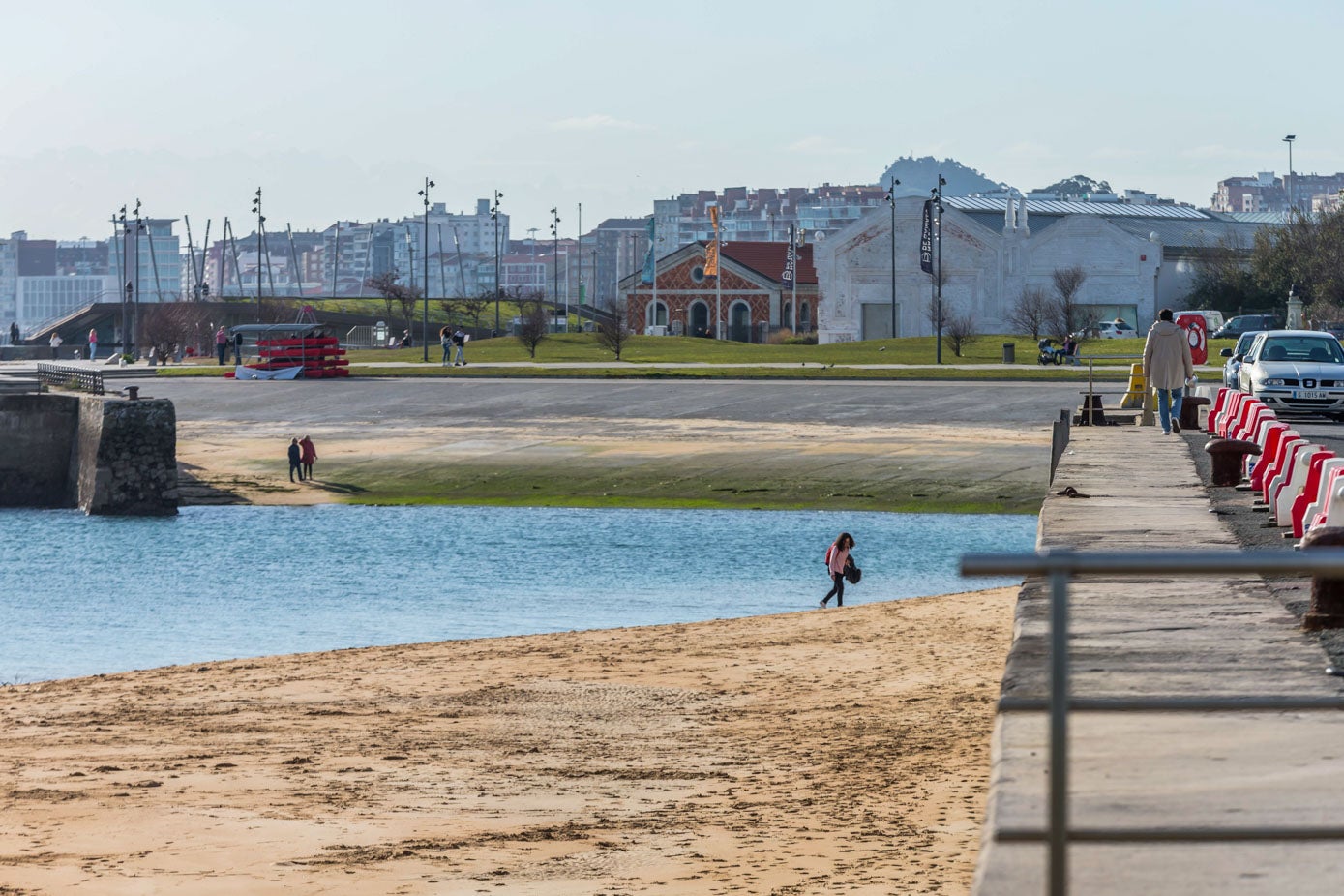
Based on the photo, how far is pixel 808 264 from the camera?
4412 inches

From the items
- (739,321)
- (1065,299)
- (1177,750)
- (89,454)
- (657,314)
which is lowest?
(89,454)

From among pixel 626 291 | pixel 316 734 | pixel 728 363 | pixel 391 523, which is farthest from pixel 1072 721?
pixel 626 291

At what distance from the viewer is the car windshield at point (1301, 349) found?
33250 millimetres

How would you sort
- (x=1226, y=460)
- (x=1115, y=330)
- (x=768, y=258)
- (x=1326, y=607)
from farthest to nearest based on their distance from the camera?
(x=768, y=258) < (x=1115, y=330) < (x=1226, y=460) < (x=1326, y=607)

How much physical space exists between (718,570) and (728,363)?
39.7m

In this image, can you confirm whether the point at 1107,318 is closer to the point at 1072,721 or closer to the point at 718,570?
the point at 718,570

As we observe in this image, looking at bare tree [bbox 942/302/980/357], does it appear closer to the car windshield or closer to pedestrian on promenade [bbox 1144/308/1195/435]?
the car windshield

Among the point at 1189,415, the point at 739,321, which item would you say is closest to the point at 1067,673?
the point at 1189,415

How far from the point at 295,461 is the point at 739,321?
64236 mm

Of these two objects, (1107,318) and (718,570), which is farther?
(1107,318)

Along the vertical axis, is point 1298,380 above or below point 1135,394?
above

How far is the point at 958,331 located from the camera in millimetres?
78625

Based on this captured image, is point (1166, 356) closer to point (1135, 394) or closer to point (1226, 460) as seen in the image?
point (1226, 460)

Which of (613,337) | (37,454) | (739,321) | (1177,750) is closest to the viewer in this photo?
(1177,750)
